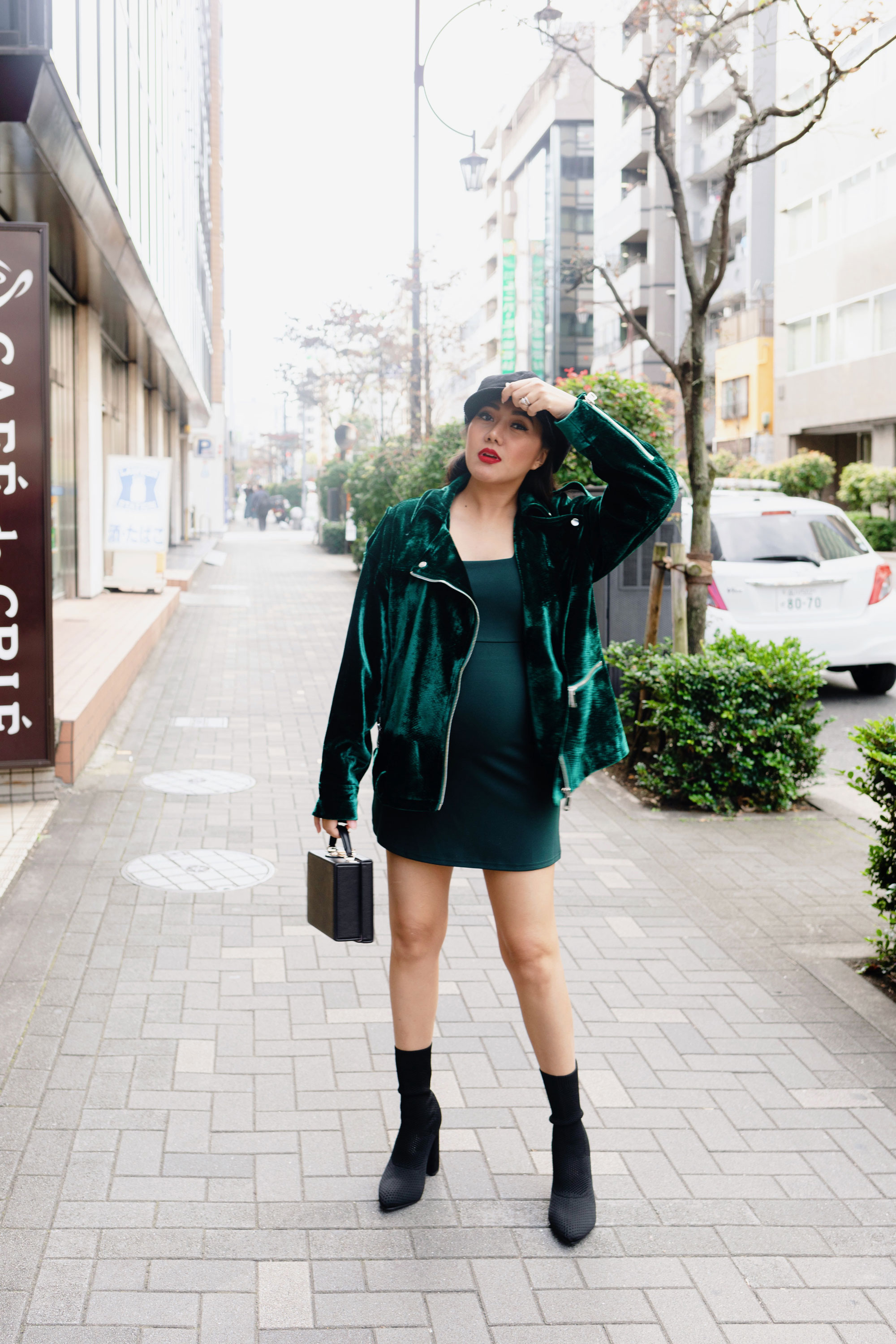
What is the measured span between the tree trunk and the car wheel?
4.15 metres

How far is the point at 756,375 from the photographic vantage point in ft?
148

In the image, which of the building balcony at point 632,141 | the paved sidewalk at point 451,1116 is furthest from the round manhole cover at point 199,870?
the building balcony at point 632,141

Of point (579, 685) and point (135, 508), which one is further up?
point (135, 508)

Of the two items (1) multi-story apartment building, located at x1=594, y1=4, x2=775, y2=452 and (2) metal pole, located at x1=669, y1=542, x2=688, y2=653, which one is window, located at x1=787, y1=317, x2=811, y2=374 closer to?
(1) multi-story apartment building, located at x1=594, y1=4, x2=775, y2=452

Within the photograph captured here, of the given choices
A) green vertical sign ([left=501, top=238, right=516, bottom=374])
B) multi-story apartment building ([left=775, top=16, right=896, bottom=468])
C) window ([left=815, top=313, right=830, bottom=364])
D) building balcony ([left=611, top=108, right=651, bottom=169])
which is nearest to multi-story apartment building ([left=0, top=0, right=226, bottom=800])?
multi-story apartment building ([left=775, top=16, right=896, bottom=468])

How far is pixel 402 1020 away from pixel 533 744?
0.74 meters

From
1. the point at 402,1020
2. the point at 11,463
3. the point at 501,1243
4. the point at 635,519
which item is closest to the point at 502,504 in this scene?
the point at 635,519

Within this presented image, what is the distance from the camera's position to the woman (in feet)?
9.73

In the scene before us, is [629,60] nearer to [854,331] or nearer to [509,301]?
[509,301]

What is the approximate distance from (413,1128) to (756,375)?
44510mm

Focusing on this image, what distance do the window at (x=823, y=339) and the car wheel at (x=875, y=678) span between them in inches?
1197

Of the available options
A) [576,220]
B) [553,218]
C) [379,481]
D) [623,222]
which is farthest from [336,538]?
[553,218]

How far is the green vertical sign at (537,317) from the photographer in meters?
66.6

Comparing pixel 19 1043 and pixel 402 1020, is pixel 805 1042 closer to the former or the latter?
pixel 402 1020
